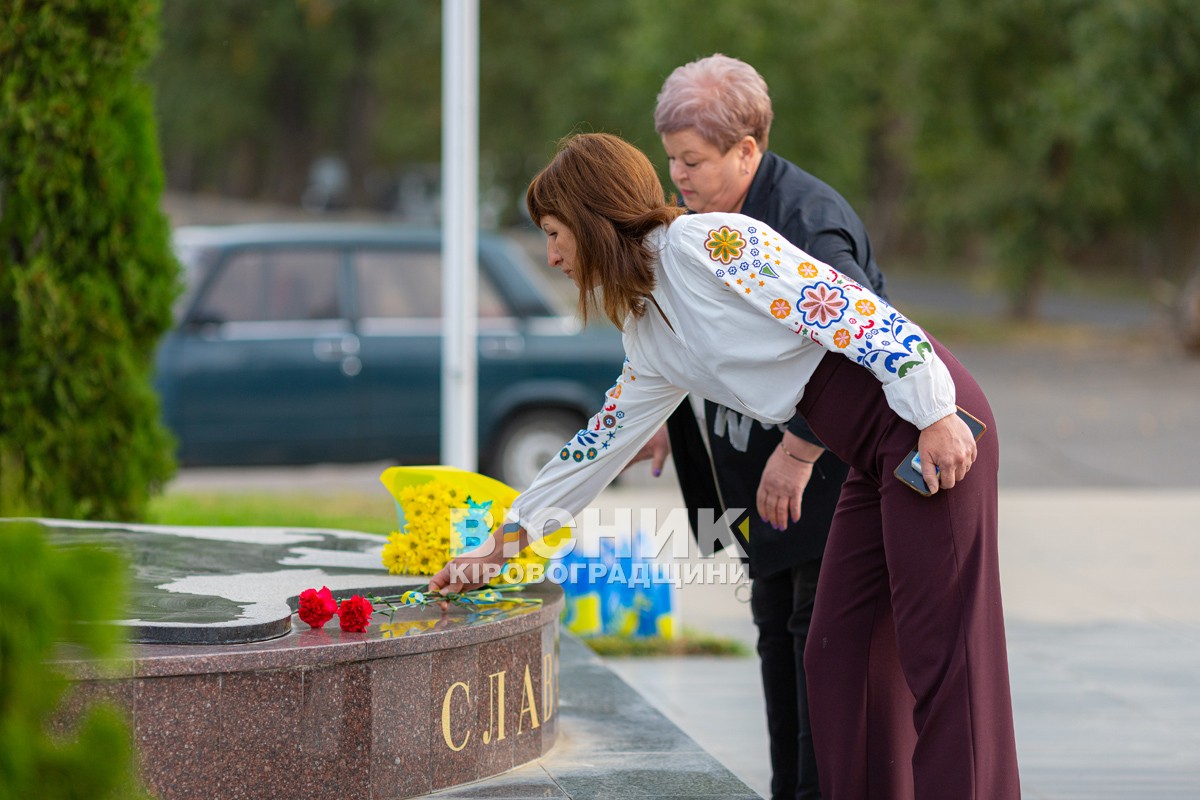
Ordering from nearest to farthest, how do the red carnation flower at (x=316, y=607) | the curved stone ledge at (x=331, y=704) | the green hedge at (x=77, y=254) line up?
the curved stone ledge at (x=331, y=704) → the red carnation flower at (x=316, y=607) → the green hedge at (x=77, y=254)

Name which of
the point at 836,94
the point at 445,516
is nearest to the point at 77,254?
the point at 445,516

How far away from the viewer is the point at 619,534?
612 centimetres

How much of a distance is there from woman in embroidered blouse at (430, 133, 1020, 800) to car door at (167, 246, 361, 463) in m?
6.53

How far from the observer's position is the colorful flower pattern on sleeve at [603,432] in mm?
3209

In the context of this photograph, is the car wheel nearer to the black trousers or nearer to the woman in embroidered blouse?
the black trousers

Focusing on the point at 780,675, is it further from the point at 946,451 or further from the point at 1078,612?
the point at 1078,612

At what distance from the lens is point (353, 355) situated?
31.0 feet

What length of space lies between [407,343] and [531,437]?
1.02m

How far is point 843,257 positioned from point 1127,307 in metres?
29.0

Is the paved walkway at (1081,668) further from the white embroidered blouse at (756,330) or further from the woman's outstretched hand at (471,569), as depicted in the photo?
the white embroidered blouse at (756,330)

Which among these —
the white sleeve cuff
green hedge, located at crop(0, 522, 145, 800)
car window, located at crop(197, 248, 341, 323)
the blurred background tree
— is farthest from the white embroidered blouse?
the blurred background tree

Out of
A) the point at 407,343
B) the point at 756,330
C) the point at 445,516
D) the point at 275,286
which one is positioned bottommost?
the point at 445,516

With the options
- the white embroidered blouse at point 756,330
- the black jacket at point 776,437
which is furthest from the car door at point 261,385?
the white embroidered blouse at point 756,330

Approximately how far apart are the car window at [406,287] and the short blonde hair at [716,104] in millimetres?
6202
